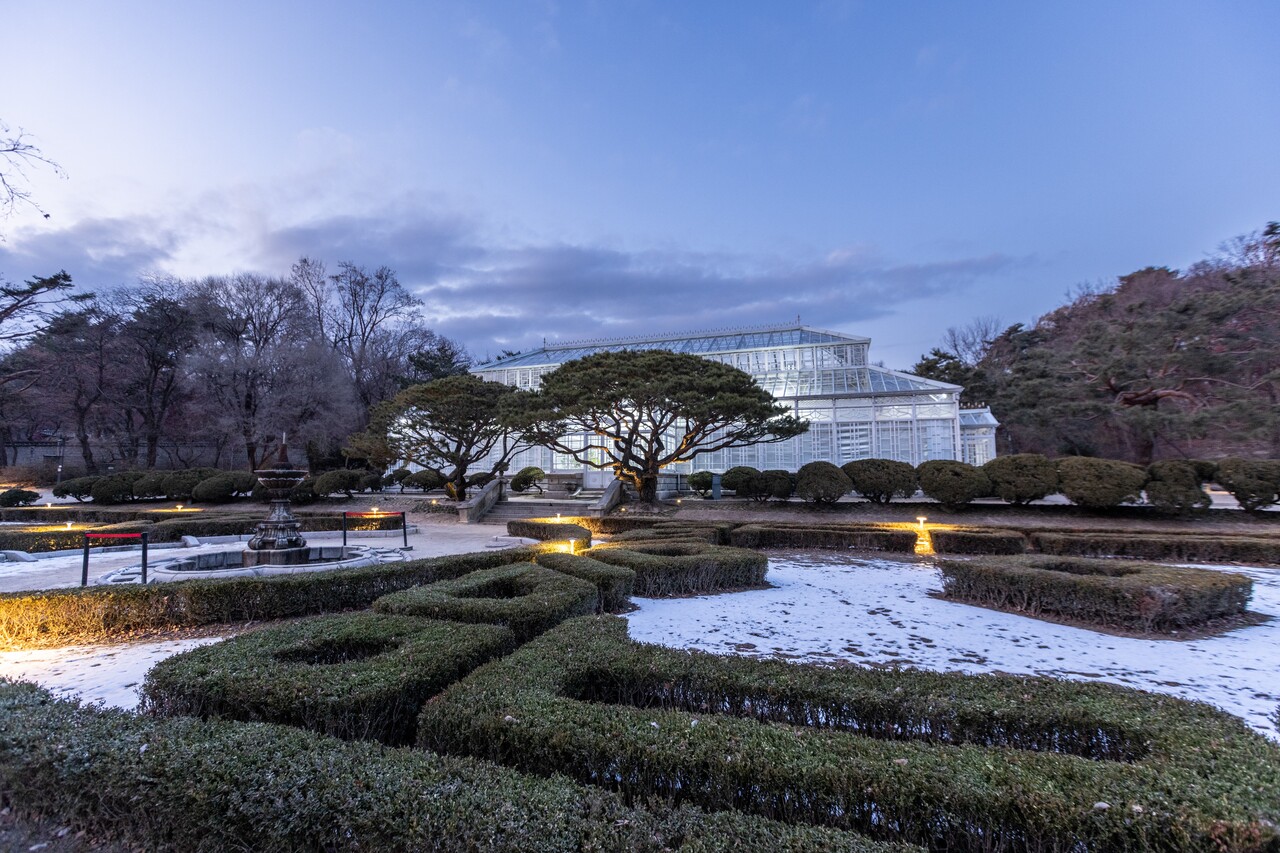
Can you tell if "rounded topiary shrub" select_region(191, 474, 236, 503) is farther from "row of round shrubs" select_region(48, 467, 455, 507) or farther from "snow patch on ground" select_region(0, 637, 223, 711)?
"snow patch on ground" select_region(0, 637, 223, 711)

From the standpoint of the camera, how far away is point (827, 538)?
12578 mm

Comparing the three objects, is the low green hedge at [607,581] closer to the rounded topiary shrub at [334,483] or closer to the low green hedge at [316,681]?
the low green hedge at [316,681]

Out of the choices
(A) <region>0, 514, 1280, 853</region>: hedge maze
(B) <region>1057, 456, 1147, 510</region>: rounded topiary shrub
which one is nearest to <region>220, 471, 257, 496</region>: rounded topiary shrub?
(A) <region>0, 514, 1280, 853</region>: hedge maze

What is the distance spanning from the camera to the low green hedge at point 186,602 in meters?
5.66

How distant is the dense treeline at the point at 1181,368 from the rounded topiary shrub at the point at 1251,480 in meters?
1.09

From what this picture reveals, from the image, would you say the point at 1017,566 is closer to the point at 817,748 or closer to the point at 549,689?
the point at 817,748

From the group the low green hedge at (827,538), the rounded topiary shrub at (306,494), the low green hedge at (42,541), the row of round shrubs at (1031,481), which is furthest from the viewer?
the rounded topiary shrub at (306,494)

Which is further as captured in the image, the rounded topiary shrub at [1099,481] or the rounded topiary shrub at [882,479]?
the rounded topiary shrub at [882,479]

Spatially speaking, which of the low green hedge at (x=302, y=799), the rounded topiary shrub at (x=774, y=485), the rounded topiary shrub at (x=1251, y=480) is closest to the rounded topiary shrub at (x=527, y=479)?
the rounded topiary shrub at (x=774, y=485)

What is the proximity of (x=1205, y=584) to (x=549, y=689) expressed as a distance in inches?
303

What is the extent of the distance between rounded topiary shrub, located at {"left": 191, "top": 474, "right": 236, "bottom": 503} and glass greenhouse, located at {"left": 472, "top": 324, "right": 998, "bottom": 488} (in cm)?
1240

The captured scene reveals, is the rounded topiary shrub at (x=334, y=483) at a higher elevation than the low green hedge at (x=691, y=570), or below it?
higher

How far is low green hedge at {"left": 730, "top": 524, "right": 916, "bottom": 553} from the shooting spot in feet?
39.4

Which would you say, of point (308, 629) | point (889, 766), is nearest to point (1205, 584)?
point (889, 766)
